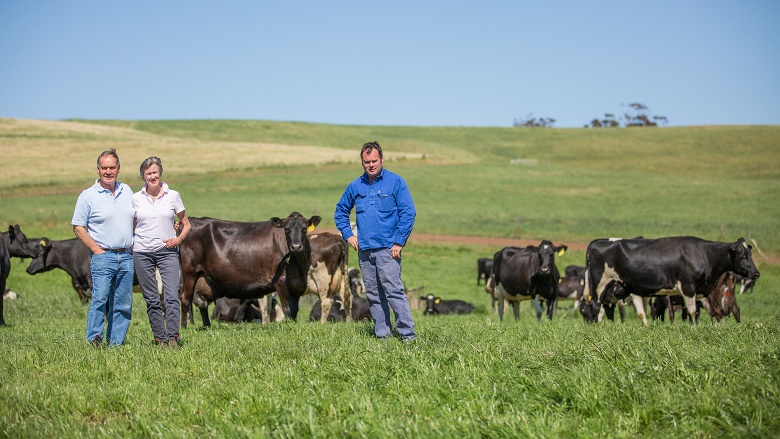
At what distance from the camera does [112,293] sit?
923 centimetres

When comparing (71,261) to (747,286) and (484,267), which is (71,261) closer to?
(484,267)

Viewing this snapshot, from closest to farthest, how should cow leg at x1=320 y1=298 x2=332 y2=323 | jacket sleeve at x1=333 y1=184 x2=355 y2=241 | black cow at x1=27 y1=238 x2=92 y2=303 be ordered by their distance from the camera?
jacket sleeve at x1=333 y1=184 x2=355 y2=241 → cow leg at x1=320 y1=298 x2=332 y2=323 → black cow at x1=27 y1=238 x2=92 y2=303

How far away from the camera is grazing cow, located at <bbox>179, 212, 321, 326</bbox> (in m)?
13.2

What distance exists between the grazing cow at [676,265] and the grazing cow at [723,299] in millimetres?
1219

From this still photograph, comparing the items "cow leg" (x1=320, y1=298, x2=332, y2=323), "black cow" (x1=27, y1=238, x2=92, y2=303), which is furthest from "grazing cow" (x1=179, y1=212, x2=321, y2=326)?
"black cow" (x1=27, y1=238, x2=92, y2=303)

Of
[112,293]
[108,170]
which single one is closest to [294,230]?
[112,293]

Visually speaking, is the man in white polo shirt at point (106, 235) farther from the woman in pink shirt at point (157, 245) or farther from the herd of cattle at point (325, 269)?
the herd of cattle at point (325, 269)

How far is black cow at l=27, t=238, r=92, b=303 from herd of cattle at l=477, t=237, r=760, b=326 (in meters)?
9.50

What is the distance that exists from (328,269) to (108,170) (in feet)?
25.3

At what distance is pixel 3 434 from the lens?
5.63 m

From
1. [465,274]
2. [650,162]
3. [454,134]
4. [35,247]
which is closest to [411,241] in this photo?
[465,274]

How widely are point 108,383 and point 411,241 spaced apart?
29.9 meters

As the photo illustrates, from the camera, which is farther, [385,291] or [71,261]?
[71,261]

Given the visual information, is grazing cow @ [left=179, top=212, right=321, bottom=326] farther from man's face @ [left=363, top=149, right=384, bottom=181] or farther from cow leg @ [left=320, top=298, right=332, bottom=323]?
man's face @ [left=363, top=149, right=384, bottom=181]
